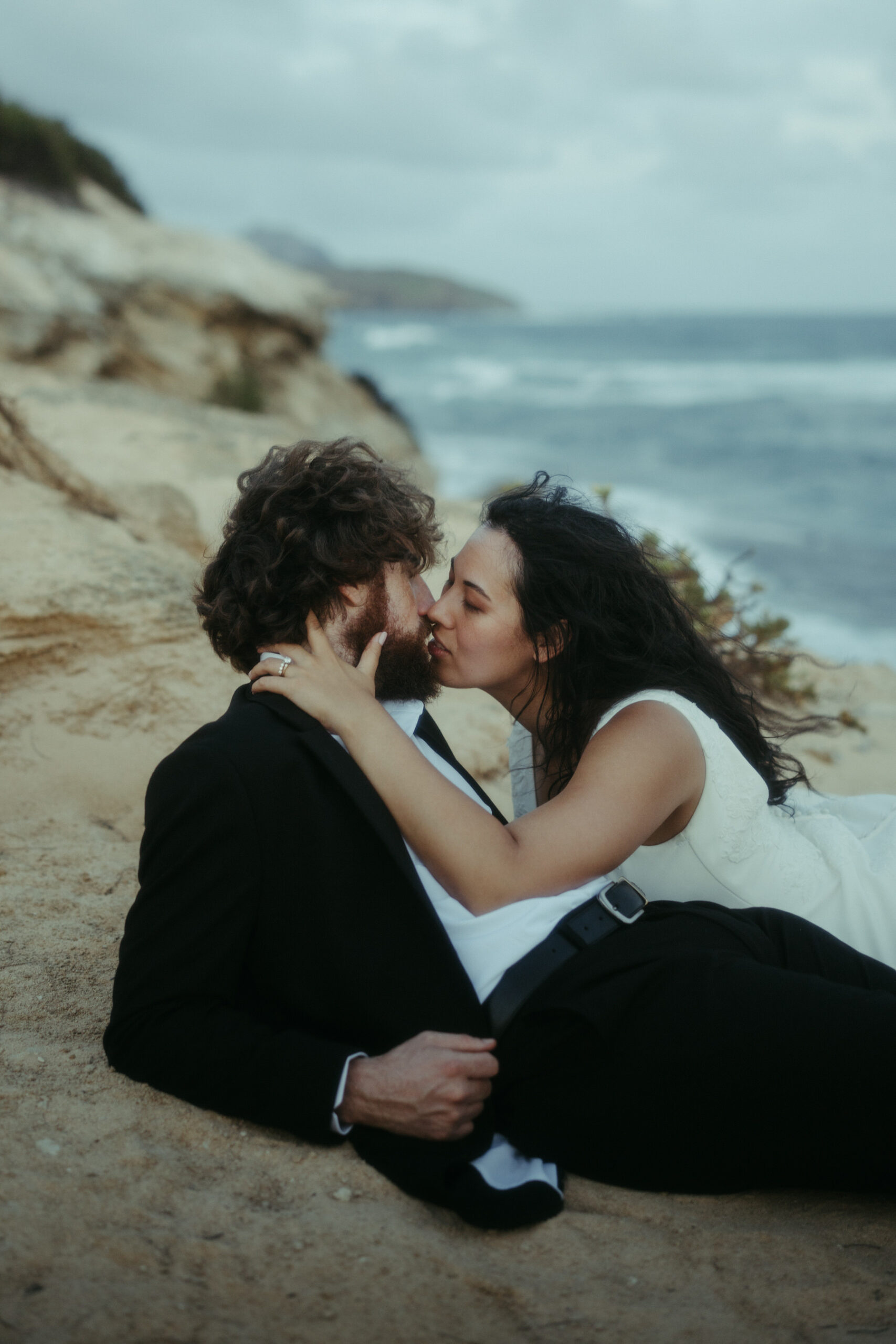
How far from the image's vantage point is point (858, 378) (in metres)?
43.2

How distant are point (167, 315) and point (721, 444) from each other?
17.2 m

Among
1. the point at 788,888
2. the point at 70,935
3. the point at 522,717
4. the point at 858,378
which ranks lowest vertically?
the point at 70,935

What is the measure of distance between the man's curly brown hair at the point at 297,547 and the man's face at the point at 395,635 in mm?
56

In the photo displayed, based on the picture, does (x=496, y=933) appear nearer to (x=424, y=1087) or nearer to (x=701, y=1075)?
(x=424, y=1087)

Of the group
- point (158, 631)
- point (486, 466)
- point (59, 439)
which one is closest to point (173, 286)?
point (59, 439)

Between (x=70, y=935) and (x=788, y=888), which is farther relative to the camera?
(x=70, y=935)

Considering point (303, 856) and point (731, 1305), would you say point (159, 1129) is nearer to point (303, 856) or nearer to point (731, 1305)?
point (303, 856)

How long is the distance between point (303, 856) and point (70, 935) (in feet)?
4.12

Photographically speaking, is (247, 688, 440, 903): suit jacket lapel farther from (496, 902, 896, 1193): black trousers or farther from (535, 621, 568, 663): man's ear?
(535, 621, 568, 663): man's ear

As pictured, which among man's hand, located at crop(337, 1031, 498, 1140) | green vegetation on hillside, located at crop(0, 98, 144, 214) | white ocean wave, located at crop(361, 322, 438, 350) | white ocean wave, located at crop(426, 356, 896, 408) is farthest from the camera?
white ocean wave, located at crop(361, 322, 438, 350)

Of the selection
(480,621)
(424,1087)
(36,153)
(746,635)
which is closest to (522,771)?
(480,621)

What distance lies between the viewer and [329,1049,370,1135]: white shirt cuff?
2.21m

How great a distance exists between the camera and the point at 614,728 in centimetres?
266

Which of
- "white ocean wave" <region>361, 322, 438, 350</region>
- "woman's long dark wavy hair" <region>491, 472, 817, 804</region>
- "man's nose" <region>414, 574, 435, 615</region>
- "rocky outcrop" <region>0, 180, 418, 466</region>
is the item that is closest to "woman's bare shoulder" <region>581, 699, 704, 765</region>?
"woman's long dark wavy hair" <region>491, 472, 817, 804</region>
